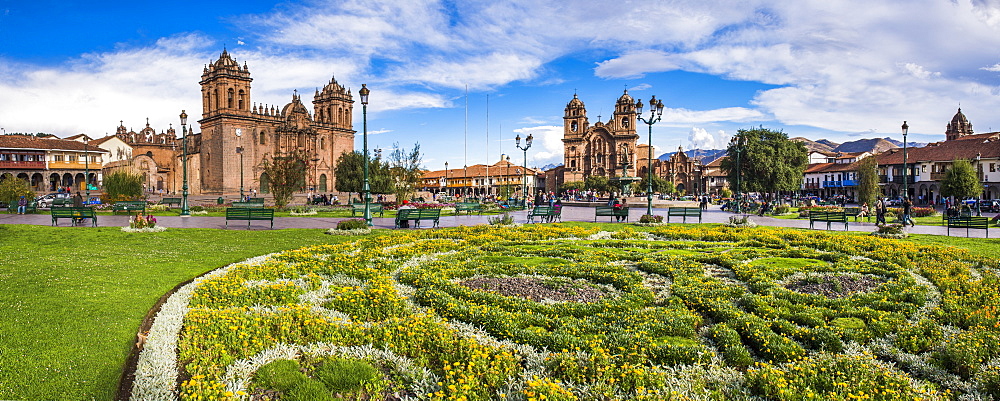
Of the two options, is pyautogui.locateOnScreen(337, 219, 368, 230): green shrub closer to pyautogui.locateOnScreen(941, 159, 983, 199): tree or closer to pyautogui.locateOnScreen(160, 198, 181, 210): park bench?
pyautogui.locateOnScreen(160, 198, 181, 210): park bench

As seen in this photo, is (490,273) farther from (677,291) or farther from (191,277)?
(191,277)

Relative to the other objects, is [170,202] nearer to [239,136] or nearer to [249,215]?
[249,215]

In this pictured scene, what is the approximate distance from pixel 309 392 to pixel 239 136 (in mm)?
66694

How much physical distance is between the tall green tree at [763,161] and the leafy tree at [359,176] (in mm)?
32637

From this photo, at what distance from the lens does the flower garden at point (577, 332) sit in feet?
16.9

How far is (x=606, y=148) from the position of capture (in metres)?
123

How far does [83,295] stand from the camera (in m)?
8.16

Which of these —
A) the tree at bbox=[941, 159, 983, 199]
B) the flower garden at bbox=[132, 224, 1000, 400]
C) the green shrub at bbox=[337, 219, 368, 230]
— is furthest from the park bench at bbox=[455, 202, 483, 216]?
the tree at bbox=[941, 159, 983, 199]

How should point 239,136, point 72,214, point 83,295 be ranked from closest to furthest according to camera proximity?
point 83,295 < point 72,214 < point 239,136

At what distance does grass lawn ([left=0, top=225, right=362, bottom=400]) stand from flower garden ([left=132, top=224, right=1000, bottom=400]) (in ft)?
1.56

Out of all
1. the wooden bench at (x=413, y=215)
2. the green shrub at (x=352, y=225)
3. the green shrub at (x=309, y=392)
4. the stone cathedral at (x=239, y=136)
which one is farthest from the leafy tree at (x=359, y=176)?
the green shrub at (x=309, y=392)

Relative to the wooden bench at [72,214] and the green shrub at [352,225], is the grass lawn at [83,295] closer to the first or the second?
the green shrub at [352,225]

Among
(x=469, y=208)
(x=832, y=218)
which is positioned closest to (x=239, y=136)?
(x=469, y=208)

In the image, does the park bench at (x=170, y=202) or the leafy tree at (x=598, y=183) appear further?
the leafy tree at (x=598, y=183)
